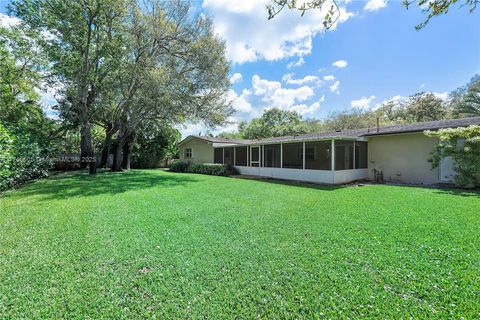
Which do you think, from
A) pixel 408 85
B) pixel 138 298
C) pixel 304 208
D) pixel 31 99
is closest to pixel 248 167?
pixel 304 208

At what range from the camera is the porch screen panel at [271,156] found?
15.6 m

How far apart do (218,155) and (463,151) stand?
48.7 feet

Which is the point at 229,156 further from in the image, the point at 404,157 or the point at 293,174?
the point at 404,157

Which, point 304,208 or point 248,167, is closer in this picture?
point 304,208

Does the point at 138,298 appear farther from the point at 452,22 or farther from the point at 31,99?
the point at 31,99

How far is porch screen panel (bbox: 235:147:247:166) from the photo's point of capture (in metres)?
17.1

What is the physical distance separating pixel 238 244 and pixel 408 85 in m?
30.6

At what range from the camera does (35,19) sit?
12539mm

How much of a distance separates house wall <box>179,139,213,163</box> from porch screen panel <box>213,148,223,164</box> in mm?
536

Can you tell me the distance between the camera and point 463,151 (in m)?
9.24

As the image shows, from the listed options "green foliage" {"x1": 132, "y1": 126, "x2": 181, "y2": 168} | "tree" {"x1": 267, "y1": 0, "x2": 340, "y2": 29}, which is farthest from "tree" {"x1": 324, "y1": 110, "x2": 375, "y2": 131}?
"tree" {"x1": 267, "y1": 0, "x2": 340, "y2": 29}

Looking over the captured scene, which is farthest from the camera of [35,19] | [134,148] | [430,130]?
[134,148]

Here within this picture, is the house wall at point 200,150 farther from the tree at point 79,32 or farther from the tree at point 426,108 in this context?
the tree at point 426,108

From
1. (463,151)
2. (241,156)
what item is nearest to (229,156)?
(241,156)
